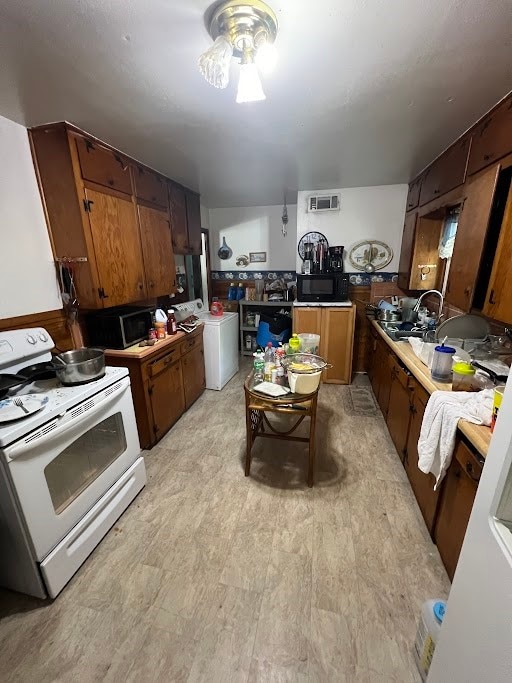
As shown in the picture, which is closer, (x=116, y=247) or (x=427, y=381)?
(x=427, y=381)

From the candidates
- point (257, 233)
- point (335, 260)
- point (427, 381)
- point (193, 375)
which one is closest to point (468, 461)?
point (427, 381)

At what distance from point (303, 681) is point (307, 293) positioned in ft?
10.1

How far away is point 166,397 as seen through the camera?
2.48 meters

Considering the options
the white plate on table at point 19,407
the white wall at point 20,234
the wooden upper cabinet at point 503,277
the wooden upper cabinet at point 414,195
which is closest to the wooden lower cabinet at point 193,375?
the white wall at point 20,234

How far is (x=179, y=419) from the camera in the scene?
2.79m

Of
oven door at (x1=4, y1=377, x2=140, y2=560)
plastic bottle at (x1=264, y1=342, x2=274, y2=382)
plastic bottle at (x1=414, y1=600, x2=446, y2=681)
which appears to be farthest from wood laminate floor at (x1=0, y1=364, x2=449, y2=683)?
plastic bottle at (x1=264, y1=342, x2=274, y2=382)

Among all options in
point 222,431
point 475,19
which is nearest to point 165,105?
point 475,19

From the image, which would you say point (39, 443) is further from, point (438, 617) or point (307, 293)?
point (307, 293)

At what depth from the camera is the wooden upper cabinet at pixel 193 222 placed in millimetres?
3255

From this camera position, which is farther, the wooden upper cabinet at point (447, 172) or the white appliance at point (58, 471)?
the wooden upper cabinet at point (447, 172)

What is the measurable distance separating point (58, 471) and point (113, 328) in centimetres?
109

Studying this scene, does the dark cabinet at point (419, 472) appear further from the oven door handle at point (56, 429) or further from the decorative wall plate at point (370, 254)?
the decorative wall plate at point (370, 254)

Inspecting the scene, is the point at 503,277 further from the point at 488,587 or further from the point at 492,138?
the point at 488,587

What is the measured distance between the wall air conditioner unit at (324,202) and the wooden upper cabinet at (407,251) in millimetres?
834
